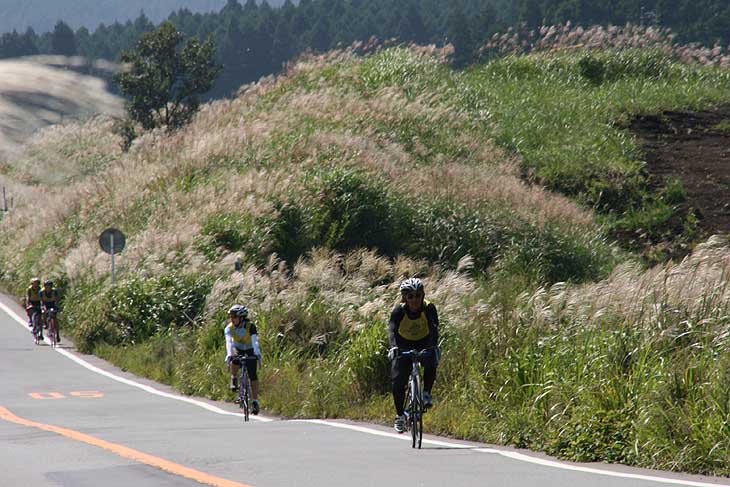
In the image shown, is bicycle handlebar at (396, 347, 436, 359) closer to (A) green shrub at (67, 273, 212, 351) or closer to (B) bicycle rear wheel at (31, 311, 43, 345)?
(A) green shrub at (67, 273, 212, 351)

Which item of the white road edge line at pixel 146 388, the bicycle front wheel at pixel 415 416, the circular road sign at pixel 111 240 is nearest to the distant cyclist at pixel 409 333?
the bicycle front wheel at pixel 415 416

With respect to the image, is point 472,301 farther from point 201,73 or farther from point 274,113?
point 201,73

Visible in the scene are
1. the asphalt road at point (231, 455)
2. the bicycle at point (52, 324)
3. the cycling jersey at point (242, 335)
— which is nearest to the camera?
the asphalt road at point (231, 455)

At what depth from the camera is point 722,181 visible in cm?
3431

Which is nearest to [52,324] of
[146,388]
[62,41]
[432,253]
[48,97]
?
[146,388]

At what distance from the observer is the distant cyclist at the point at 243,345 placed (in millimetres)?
16547

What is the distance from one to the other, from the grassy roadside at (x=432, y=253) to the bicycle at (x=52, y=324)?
617 mm

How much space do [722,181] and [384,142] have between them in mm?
9766

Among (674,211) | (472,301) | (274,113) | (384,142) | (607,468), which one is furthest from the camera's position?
(274,113)

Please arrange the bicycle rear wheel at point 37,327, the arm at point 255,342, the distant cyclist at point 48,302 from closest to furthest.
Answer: the arm at point 255,342 < the distant cyclist at point 48,302 < the bicycle rear wheel at point 37,327

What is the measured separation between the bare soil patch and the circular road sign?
48.5ft

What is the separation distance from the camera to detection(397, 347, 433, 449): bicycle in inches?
468

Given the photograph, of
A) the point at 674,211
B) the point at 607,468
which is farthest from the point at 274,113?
the point at 607,468

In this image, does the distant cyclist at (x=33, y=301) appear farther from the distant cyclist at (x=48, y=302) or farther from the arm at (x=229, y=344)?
the arm at (x=229, y=344)
